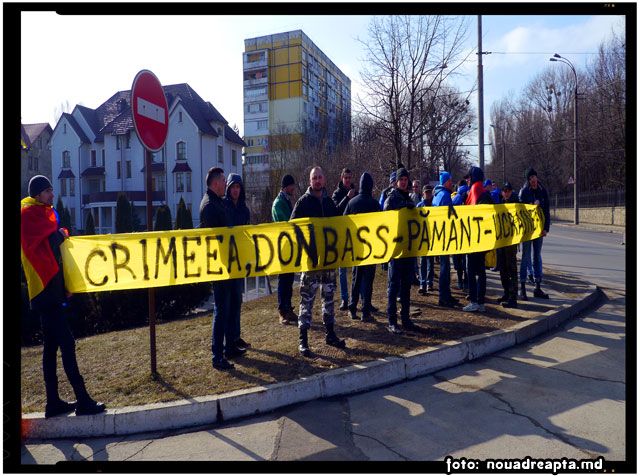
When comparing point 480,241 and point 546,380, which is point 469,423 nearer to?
point 546,380

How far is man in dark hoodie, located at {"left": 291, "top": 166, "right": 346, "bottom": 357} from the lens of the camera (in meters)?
5.24

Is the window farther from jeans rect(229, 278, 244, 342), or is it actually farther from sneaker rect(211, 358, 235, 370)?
sneaker rect(211, 358, 235, 370)

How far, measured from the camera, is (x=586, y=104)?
1505 inches

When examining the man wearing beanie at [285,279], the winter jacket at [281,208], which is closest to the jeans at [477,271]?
the man wearing beanie at [285,279]

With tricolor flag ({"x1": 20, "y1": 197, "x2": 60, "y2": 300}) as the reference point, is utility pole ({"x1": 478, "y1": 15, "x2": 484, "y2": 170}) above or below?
above

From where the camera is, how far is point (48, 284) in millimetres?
4043

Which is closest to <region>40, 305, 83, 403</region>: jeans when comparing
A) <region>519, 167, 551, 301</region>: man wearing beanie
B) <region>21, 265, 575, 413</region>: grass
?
<region>21, 265, 575, 413</region>: grass

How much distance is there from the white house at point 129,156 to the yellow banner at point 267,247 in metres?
36.3

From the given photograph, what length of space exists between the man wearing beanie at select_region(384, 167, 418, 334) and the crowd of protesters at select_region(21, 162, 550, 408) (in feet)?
0.05

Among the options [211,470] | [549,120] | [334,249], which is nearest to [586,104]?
[549,120]

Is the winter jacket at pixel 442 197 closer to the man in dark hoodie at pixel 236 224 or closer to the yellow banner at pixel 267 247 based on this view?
the yellow banner at pixel 267 247

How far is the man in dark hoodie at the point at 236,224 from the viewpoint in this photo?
17.7ft

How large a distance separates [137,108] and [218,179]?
3.75 ft

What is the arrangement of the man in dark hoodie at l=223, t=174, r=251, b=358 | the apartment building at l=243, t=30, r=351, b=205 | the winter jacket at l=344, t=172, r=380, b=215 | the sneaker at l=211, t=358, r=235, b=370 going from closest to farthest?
the sneaker at l=211, t=358, r=235, b=370
the man in dark hoodie at l=223, t=174, r=251, b=358
the winter jacket at l=344, t=172, r=380, b=215
the apartment building at l=243, t=30, r=351, b=205
